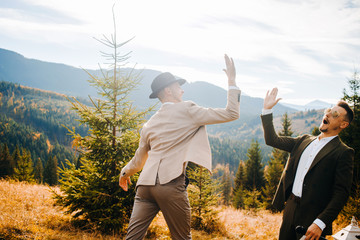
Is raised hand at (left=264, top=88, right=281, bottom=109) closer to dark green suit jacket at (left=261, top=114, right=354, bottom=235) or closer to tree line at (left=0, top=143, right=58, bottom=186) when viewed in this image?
dark green suit jacket at (left=261, top=114, right=354, bottom=235)

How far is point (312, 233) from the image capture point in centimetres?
261

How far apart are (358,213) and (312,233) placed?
27.4 feet

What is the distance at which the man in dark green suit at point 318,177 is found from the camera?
2727 mm

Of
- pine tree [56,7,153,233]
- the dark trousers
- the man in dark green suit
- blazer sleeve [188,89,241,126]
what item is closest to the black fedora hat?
blazer sleeve [188,89,241,126]

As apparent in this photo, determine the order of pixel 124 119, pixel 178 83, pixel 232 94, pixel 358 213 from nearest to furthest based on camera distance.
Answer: pixel 232 94
pixel 178 83
pixel 124 119
pixel 358 213

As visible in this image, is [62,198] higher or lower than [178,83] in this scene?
lower

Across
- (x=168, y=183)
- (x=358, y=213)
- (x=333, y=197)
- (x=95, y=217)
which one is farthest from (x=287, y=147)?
(x=358, y=213)

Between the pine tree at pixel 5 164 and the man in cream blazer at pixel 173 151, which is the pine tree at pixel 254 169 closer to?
the man in cream blazer at pixel 173 151

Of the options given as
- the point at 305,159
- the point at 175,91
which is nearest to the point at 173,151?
the point at 175,91

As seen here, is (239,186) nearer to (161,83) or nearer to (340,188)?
(340,188)

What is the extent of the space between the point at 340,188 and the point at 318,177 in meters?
0.24

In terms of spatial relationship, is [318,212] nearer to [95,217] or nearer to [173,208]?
[173,208]

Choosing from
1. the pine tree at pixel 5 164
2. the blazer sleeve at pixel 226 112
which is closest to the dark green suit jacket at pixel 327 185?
the blazer sleeve at pixel 226 112

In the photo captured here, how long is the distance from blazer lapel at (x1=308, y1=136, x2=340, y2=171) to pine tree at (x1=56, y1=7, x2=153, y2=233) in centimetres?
418
